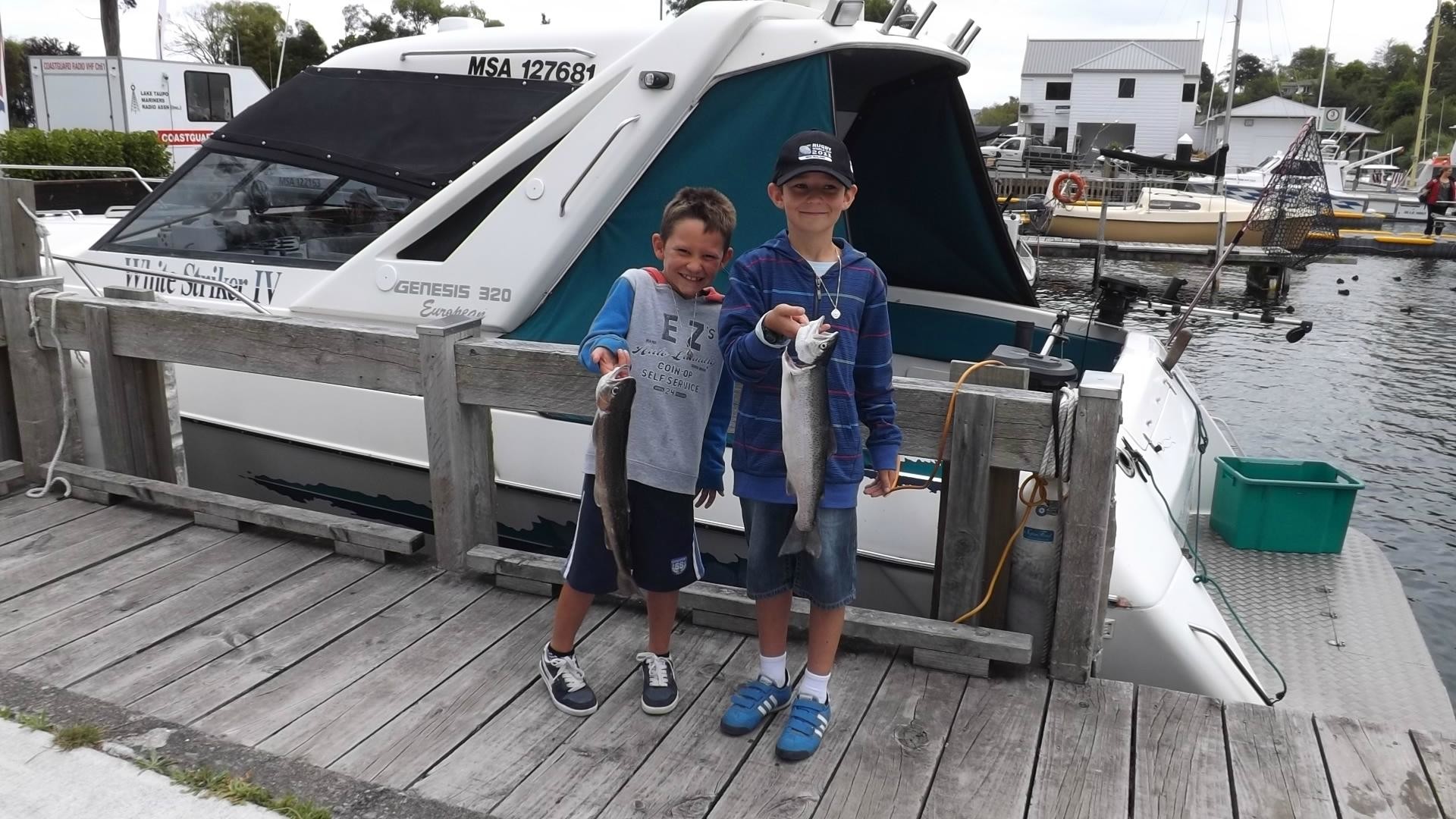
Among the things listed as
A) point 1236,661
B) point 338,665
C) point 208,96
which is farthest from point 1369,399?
point 208,96

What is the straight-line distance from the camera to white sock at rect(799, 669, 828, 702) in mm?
2777

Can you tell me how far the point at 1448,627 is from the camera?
237 inches

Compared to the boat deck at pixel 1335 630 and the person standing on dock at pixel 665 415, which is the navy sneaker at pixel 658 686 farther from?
the boat deck at pixel 1335 630

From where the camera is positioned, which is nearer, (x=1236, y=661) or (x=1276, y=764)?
(x=1276, y=764)

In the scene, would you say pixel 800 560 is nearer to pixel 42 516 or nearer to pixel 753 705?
pixel 753 705

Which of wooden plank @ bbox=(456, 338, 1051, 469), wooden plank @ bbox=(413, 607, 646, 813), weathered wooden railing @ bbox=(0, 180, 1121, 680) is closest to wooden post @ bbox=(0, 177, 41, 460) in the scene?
weathered wooden railing @ bbox=(0, 180, 1121, 680)

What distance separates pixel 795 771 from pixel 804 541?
65 centimetres

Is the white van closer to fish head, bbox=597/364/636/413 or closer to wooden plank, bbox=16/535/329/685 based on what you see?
wooden plank, bbox=16/535/329/685

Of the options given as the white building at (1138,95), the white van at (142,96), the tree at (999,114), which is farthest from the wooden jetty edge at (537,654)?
the tree at (999,114)

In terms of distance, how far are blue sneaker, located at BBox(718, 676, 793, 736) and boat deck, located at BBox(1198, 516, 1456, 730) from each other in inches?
98.1

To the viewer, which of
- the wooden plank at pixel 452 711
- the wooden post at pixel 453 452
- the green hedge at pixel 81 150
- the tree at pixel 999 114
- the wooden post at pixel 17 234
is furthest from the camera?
the tree at pixel 999 114

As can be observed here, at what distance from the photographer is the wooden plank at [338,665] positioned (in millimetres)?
2814

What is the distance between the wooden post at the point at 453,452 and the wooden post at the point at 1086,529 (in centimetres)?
202

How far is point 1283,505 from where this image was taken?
529 centimetres
